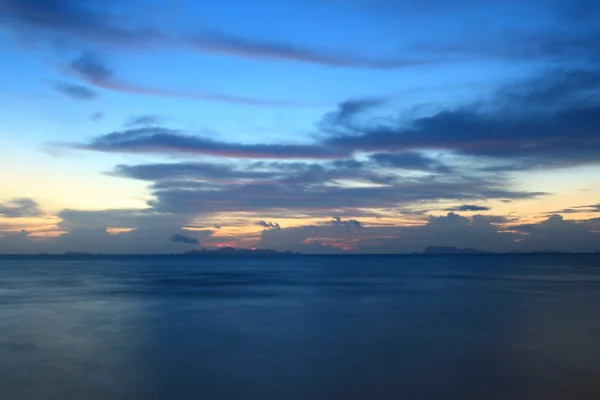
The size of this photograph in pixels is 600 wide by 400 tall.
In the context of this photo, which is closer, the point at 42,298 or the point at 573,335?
the point at 573,335

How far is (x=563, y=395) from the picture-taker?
1419 centimetres

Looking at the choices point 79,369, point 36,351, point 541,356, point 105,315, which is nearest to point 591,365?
point 541,356

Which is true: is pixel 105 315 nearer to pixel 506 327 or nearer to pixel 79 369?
pixel 79 369

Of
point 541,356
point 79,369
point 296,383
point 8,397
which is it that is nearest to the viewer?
point 8,397

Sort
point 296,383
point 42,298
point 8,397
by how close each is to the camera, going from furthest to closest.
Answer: point 42,298
point 296,383
point 8,397

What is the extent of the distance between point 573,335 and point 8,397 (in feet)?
72.6

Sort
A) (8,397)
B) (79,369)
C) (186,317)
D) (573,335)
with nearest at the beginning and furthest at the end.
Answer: (8,397) < (79,369) < (573,335) < (186,317)

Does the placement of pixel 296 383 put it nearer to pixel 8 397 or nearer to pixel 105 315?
pixel 8 397

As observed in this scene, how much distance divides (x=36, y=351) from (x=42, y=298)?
24.9m

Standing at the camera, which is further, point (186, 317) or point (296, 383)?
point (186, 317)

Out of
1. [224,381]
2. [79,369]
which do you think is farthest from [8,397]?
[224,381]

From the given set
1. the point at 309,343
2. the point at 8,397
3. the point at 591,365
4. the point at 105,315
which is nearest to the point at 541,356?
the point at 591,365

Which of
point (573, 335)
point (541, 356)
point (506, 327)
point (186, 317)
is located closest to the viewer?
point (541, 356)

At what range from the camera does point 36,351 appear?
66.8 ft
